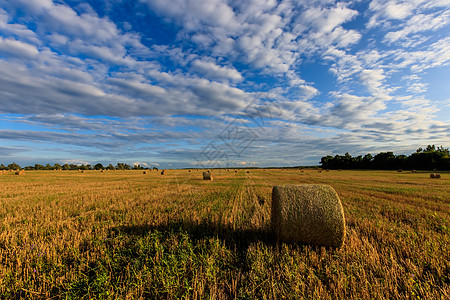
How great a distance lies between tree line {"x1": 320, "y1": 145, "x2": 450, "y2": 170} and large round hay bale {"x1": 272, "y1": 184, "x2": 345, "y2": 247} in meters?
94.0

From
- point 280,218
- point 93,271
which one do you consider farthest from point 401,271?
point 93,271

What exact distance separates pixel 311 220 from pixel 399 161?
351ft

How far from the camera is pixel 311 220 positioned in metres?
4.95

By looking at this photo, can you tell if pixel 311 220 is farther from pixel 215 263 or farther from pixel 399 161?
pixel 399 161

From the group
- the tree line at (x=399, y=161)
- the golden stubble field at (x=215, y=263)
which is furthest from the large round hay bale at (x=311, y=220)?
the tree line at (x=399, y=161)

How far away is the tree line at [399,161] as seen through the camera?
229 ft

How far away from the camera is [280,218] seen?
5.02 meters

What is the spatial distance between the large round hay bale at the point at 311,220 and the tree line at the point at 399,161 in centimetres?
9400

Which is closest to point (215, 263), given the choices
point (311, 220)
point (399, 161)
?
point (311, 220)

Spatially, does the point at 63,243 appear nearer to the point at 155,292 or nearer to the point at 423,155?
the point at 155,292

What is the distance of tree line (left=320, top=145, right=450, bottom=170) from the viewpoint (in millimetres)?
69900

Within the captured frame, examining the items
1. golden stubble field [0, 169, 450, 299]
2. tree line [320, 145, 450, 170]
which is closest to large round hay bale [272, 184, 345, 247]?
golden stubble field [0, 169, 450, 299]

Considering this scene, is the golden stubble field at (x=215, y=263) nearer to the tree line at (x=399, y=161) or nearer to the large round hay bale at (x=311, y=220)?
the large round hay bale at (x=311, y=220)

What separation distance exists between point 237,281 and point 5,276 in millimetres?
4094
